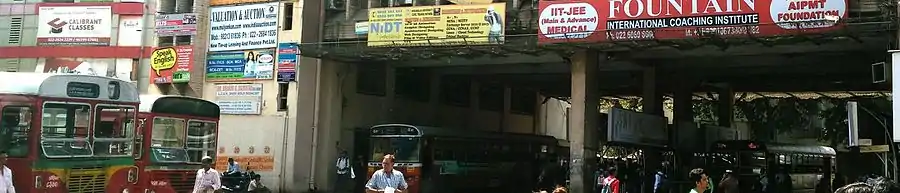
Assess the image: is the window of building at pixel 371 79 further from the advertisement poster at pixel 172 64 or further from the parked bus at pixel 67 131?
the parked bus at pixel 67 131

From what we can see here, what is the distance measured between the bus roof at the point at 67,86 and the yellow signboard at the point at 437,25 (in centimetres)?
938

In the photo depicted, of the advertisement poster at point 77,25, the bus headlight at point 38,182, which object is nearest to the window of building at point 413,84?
the advertisement poster at point 77,25

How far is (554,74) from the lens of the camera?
30.9m

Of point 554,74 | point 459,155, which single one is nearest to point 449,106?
point 554,74

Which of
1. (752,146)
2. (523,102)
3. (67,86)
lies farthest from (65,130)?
(523,102)

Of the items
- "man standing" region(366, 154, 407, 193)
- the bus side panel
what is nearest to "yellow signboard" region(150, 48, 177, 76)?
the bus side panel

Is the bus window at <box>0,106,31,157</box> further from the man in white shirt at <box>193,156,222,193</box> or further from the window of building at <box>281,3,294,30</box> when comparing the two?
the window of building at <box>281,3,294,30</box>

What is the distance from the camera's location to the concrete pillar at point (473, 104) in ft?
111

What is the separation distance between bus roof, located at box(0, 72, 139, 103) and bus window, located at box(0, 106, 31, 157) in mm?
294

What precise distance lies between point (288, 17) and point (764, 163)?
15255mm

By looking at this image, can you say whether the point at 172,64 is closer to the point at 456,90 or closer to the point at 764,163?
the point at 456,90

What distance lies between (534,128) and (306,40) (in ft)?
52.7

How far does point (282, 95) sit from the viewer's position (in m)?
25.8

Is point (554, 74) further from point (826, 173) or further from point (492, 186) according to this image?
point (826, 173)
